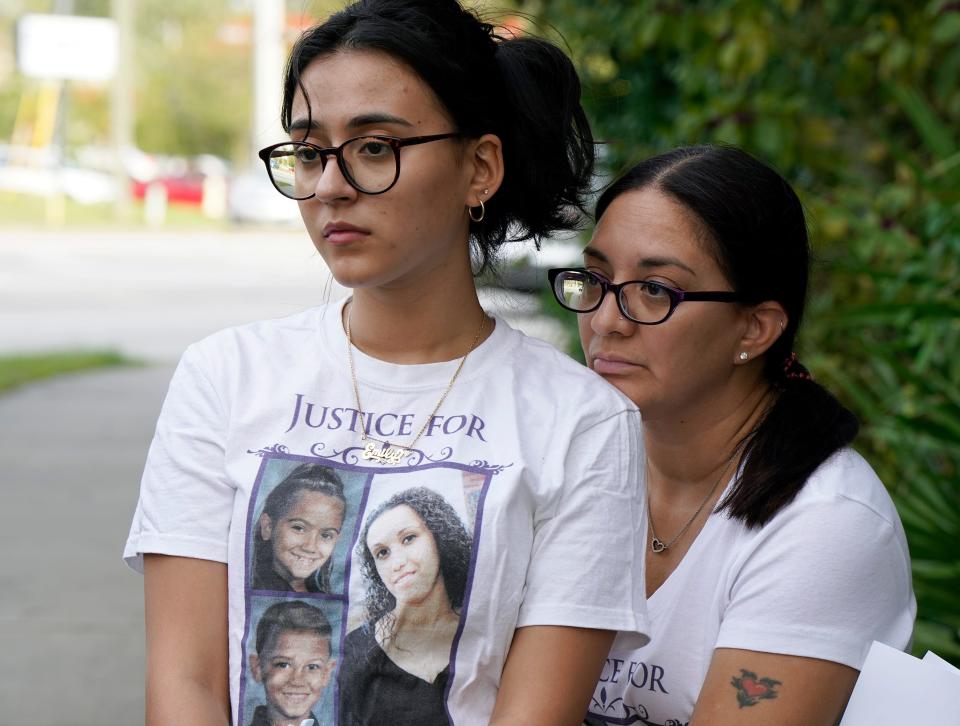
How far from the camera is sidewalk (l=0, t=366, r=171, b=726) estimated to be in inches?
177

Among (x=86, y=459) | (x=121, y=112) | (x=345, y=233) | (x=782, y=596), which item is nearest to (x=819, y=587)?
(x=782, y=596)

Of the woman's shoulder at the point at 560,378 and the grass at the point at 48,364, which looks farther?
the grass at the point at 48,364

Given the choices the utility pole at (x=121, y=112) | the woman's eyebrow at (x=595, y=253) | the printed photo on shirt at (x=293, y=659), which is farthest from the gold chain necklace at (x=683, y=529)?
the utility pole at (x=121, y=112)

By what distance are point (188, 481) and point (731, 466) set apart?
99 centimetres

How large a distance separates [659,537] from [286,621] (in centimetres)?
83

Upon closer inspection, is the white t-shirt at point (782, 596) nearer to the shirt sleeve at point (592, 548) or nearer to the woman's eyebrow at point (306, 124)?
the shirt sleeve at point (592, 548)

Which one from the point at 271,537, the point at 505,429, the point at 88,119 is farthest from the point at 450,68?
the point at 88,119

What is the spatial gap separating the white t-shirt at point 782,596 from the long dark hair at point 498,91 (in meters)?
0.60

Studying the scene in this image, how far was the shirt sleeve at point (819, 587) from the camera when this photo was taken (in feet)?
7.13

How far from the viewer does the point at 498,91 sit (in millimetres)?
2129

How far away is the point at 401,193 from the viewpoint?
1970mm

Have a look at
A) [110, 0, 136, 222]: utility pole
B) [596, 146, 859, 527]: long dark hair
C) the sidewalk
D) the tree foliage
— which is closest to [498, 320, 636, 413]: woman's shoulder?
[596, 146, 859, 527]: long dark hair

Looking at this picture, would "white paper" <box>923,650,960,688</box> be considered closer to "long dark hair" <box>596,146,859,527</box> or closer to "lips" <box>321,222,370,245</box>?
"long dark hair" <box>596,146,859,527</box>

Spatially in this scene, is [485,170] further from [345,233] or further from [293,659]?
[293,659]
